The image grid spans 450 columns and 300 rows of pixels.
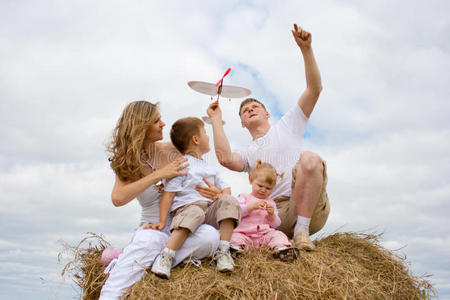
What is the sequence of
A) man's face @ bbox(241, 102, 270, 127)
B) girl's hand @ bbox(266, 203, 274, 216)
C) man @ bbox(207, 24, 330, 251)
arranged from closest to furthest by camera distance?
girl's hand @ bbox(266, 203, 274, 216) → man @ bbox(207, 24, 330, 251) → man's face @ bbox(241, 102, 270, 127)

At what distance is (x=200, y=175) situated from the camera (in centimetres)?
406

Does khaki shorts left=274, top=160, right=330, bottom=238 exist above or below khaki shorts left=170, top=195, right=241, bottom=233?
above

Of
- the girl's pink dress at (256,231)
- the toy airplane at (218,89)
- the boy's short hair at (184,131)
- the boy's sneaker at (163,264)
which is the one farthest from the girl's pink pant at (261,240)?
the toy airplane at (218,89)

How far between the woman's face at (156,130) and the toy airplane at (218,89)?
683mm

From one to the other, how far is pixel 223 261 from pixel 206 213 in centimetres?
50

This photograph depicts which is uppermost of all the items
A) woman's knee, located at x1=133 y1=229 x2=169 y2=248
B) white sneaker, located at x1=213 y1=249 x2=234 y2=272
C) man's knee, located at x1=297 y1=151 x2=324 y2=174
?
man's knee, located at x1=297 y1=151 x2=324 y2=174

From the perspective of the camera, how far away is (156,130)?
4211 mm

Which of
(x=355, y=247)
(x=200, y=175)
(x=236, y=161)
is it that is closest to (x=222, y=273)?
(x=200, y=175)

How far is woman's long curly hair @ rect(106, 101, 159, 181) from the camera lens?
156 inches

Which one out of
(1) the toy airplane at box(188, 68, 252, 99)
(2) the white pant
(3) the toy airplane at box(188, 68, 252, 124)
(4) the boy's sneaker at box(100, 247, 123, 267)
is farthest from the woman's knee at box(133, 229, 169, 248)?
(1) the toy airplane at box(188, 68, 252, 99)

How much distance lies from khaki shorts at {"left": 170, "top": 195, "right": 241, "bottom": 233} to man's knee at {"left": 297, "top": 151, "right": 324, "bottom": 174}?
2.93 ft

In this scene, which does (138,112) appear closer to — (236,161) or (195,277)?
(236,161)

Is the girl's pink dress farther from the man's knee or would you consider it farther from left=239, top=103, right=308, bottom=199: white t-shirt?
left=239, top=103, right=308, bottom=199: white t-shirt

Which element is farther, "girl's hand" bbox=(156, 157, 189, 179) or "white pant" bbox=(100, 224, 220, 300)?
"girl's hand" bbox=(156, 157, 189, 179)
